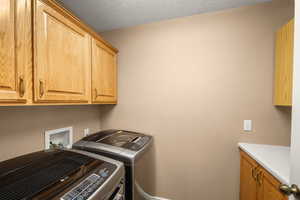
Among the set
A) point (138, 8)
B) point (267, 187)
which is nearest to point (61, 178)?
point (267, 187)

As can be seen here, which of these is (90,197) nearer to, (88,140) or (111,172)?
(111,172)

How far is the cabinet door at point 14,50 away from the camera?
0.70 meters

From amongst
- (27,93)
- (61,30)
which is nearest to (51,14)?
(61,30)

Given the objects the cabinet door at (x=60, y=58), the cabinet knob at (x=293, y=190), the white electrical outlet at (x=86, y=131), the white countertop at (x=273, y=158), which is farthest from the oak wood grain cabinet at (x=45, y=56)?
the white countertop at (x=273, y=158)

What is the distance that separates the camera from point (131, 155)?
116 centimetres

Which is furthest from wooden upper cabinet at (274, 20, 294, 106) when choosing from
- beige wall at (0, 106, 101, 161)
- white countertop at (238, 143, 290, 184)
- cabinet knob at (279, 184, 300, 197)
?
beige wall at (0, 106, 101, 161)

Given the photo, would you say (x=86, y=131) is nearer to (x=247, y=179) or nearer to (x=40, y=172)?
(x=40, y=172)

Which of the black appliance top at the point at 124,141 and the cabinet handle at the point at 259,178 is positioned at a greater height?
the black appliance top at the point at 124,141

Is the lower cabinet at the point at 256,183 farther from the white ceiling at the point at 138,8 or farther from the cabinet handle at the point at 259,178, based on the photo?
the white ceiling at the point at 138,8

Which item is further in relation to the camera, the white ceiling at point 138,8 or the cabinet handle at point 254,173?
the white ceiling at point 138,8

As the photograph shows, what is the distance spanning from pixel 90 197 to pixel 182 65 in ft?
5.07

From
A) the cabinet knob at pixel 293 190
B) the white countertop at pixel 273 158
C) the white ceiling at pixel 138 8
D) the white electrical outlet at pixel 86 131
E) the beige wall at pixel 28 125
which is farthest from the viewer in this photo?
the white electrical outlet at pixel 86 131

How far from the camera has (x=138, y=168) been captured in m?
1.22

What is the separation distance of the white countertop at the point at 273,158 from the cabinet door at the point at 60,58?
1585 millimetres
